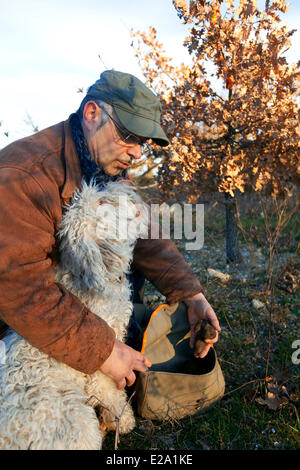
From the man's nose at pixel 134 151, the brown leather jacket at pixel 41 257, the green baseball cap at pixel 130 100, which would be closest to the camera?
the brown leather jacket at pixel 41 257

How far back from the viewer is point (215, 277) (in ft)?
13.8

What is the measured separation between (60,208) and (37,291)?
1.55ft

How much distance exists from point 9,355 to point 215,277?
2872 mm

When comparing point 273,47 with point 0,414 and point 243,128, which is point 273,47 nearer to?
point 243,128

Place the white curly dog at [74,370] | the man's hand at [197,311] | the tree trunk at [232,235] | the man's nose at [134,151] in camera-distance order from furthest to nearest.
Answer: the tree trunk at [232,235] < the man's hand at [197,311] < the man's nose at [134,151] < the white curly dog at [74,370]

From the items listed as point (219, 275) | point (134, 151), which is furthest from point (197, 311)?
point (219, 275)

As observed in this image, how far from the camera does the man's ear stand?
83.6 inches

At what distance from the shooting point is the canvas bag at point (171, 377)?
7.07 ft

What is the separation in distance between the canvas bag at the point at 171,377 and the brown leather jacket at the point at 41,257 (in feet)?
1.51

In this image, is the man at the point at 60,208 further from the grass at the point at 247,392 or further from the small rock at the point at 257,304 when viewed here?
the small rock at the point at 257,304

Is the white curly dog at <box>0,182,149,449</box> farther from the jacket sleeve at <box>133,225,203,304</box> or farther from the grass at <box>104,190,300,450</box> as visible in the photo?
the jacket sleeve at <box>133,225,203,304</box>

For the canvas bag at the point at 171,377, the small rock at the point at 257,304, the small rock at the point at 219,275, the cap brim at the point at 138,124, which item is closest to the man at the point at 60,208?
the cap brim at the point at 138,124
